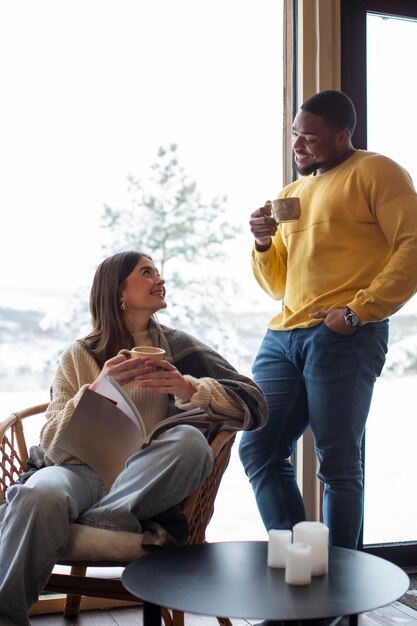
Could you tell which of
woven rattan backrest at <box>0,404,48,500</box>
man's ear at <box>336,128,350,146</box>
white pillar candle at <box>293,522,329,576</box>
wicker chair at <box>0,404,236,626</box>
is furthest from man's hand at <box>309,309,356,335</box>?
woven rattan backrest at <box>0,404,48,500</box>

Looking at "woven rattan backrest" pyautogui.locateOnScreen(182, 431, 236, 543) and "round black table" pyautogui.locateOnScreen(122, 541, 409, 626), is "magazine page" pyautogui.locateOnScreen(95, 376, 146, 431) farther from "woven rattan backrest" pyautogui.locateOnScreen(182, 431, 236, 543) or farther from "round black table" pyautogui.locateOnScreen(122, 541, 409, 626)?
"round black table" pyautogui.locateOnScreen(122, 541, 409, 626)

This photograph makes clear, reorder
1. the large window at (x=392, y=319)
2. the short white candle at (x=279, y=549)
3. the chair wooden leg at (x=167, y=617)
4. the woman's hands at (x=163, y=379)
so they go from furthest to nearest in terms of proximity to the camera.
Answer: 1. the large window at (x=392, y=319)
2. the chair wooden leg at (x=167, y=617)
3. the woman's hands at (x=163, y=379)
4. the short white candle at (x=279, y=549)

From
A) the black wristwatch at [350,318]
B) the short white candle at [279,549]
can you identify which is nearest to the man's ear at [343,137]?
the black wristwatch at [350,318]

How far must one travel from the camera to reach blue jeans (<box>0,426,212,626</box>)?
Answer: 192 cm

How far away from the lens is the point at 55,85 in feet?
9.29

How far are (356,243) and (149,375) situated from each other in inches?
29.4

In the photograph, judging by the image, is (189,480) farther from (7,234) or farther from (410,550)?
(410,550)

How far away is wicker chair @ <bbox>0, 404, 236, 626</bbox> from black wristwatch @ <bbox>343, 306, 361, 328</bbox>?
46 cm

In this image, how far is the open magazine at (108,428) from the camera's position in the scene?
6.91 feet

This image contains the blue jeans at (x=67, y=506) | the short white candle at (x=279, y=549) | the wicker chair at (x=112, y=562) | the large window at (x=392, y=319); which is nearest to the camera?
the short white candle at (x=279, y=549)

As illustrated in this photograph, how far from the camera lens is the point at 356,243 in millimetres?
2449

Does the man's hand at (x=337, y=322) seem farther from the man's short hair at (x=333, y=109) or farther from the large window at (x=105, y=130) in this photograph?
the large window at (x=105, y=130)

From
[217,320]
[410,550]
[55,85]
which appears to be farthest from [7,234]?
[410,550]

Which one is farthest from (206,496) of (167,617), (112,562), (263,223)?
(263,223)
